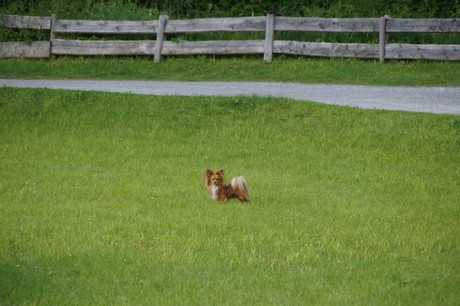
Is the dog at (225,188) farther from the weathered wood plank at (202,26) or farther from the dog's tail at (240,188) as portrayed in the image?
the weathered wood plank at (202,26)

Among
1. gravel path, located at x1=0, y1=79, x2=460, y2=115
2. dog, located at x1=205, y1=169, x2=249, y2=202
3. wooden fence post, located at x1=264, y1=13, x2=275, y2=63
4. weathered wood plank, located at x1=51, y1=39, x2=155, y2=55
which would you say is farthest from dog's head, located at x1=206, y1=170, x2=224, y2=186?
weathered wood plank, located at x1=51, y1=39, x2=155, y2=55

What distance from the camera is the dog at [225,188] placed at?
1023 centimetres

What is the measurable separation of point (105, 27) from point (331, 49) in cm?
660

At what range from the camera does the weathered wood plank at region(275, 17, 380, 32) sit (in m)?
23.8

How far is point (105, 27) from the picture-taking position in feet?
83.6

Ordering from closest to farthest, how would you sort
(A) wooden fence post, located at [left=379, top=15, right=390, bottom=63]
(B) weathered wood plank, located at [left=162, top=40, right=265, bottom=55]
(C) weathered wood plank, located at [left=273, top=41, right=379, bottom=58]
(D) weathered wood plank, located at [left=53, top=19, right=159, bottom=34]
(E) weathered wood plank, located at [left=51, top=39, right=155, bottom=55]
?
(A) wooden fence post, located at [left=379, top=15, right=390, bottom=63]
(C) weathered wood plank, located at [left=273, top=41, right=379, bottom=58]
(B) weathered wood plank, located at [left=162, top=40, right=265, bottom=55]
(E) weathered wood plank, located at [left=51, top=39, right=155, bottom=55]
(D) weathered wood plank, located at [left=53, top=19, right=159, bottom=34]

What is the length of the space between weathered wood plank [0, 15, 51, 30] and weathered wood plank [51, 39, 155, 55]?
75 cm

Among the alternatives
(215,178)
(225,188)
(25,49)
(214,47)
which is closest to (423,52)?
(214,47)

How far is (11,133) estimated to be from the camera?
50.9 feet

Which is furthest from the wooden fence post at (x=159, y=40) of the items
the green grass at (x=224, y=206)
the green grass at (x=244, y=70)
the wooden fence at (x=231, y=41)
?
the green grass at (x=224, y=206)

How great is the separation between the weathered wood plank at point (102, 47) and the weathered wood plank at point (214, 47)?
61cm

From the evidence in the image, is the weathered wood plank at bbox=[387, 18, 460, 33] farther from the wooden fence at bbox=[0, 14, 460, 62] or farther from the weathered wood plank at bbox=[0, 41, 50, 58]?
the weathered wood plank at bbox=[0, 41, 50, 58]

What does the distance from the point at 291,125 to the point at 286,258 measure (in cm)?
772

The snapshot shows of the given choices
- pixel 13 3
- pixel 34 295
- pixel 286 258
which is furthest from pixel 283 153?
pixel 13 3
